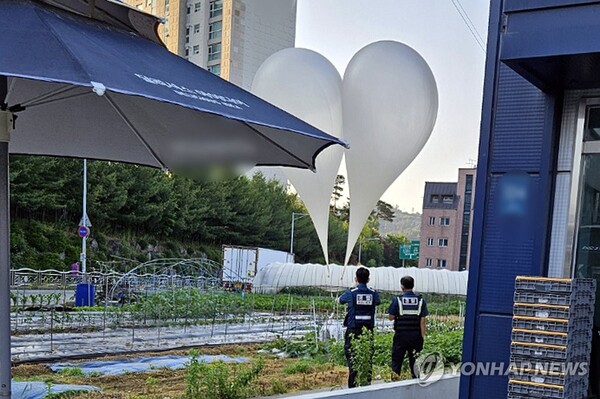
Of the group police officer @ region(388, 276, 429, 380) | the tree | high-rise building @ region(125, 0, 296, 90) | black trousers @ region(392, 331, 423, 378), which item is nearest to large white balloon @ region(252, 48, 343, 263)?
police officer @ region(388, 276, 429, 380)

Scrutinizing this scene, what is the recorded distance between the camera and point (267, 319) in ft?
65.7

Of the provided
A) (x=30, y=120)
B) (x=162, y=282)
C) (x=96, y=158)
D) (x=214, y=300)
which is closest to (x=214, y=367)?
(x=96, y=158)

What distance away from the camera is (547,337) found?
4992 millimetres

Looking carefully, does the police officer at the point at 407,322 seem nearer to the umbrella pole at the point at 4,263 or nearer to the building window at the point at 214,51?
the umbrella pole at the point at 4,263

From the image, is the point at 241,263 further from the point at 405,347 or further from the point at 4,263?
the point at 4,263

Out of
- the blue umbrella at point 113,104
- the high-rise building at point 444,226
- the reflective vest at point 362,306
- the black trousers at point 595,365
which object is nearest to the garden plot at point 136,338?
the reflective vest at point 362,306

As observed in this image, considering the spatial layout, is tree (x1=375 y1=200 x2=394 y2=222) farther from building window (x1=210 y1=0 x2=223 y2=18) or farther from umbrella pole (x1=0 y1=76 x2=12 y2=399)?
umbrella pole (x1=0 y1=76 x2=12 y2=399)

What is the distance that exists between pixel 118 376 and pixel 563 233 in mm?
6447

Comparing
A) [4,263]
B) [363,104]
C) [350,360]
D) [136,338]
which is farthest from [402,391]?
[136,338]

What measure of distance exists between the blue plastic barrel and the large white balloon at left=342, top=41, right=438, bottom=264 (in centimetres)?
1291

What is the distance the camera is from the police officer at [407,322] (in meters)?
7.95

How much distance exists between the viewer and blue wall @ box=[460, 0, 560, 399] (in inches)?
224

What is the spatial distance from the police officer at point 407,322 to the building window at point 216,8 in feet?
201

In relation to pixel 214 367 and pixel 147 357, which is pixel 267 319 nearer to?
pixel 147 357
